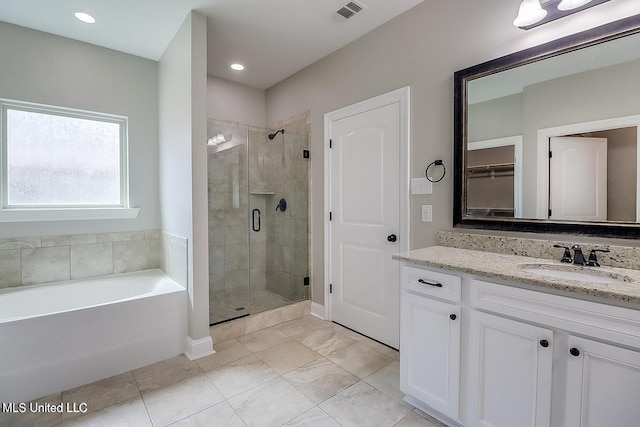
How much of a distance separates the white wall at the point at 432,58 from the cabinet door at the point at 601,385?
1.04m

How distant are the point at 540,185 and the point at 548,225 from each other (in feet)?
0.74

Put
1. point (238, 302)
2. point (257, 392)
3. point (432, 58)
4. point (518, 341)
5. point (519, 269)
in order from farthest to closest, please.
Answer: point (238, 302)
point (432, 58)
point (257, 392)
point (519, 269)
point (518, 341)

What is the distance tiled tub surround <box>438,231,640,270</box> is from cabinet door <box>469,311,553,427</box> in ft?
1.86

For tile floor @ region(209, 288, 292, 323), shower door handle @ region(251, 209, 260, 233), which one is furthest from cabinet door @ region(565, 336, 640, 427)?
shower door handle @ region(251, 209, 260, 233)

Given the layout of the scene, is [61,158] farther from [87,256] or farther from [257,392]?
[257,392]

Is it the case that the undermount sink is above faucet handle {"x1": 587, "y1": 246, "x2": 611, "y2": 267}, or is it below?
below

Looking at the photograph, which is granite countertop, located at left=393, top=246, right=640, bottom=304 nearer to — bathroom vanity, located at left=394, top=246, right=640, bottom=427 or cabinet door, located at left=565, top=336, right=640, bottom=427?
bathroom vanity, located at left=394, top=246, right=640, bottom=427

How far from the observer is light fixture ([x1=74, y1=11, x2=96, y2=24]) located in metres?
Result: 2.27

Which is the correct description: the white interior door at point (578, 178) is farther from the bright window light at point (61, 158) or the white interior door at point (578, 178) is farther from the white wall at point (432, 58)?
the bright window light at point (61, 158)

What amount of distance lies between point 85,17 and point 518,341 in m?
3.51

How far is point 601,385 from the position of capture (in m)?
1.09

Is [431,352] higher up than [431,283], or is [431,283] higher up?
[431,283]

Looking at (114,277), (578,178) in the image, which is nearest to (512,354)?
(578,178)

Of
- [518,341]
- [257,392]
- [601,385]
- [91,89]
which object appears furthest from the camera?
[91,89]
